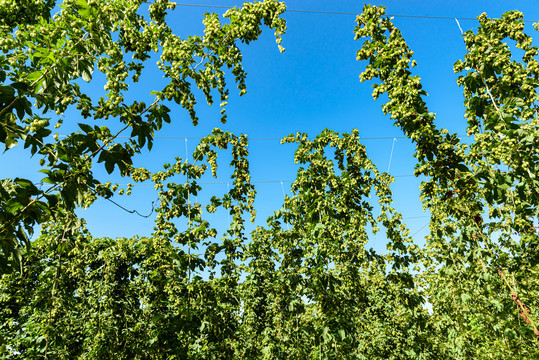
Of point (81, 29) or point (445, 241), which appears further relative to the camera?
point (445, 241)

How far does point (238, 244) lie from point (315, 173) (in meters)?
2.19

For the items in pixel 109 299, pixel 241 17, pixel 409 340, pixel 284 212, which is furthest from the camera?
pixel 109 299

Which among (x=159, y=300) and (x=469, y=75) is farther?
(x=159, y=300)

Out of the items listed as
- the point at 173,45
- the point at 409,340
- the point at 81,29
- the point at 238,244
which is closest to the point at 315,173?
the point at 238,244

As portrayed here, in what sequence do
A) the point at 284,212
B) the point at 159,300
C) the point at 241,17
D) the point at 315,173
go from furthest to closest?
1. the point at 284,212
2. the point at 315,173
3. the point at 159,300
4. the point at 241,17

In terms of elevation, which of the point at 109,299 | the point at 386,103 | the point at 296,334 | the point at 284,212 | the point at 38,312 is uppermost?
the point at 284,212

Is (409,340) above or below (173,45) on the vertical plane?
below

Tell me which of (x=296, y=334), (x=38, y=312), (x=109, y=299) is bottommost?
(x=296, y=334)

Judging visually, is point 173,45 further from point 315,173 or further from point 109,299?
point 109,299

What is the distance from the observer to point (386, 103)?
131 inches

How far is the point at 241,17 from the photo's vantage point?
3238 millimetres

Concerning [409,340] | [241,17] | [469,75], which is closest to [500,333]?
[409,340]

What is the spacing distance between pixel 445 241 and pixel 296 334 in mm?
3848

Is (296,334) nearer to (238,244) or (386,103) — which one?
(238,244)
